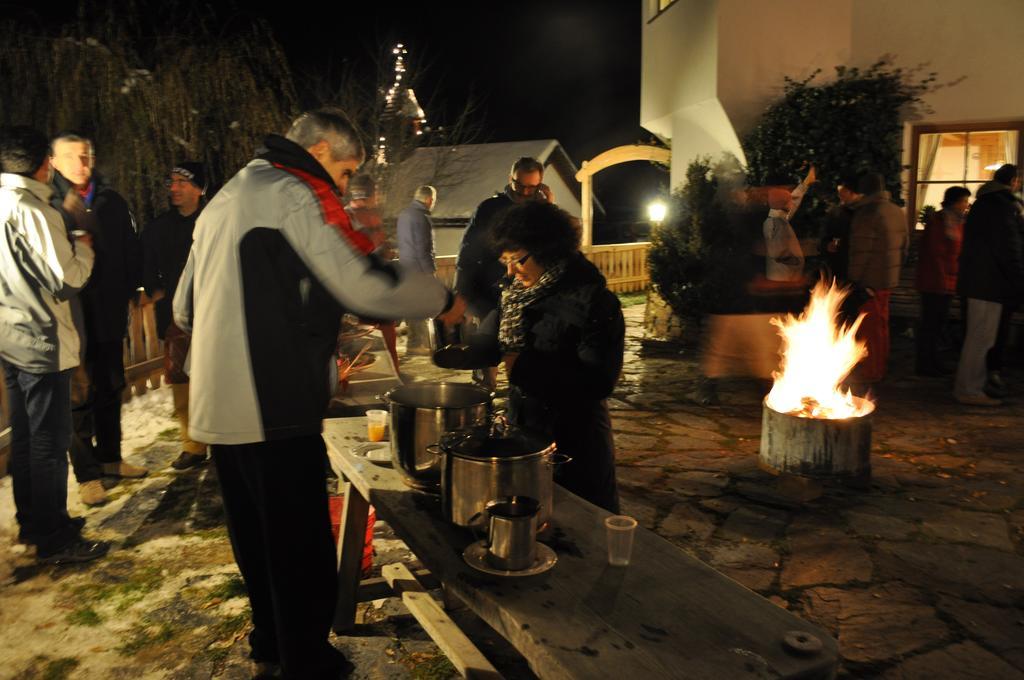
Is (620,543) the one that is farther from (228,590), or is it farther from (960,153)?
(960,153)

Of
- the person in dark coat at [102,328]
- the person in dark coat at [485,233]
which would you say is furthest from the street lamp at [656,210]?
the person in dark coat at [102,328]

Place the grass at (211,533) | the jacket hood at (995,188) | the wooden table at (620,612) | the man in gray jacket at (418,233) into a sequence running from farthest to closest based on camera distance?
the man in gray jacket at (418,233) < the jacket hood at (995,188) < the grass at (211,533) < the wooden table at (620,612)

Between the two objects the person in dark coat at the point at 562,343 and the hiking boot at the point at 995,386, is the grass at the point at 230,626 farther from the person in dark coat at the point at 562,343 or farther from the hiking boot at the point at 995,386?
the hiking boot at the point at 995,386

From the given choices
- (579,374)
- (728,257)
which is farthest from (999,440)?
(579,374)

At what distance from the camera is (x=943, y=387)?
8.64 metres

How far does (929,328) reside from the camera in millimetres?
9078

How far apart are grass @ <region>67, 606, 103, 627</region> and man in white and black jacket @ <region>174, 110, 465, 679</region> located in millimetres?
1599

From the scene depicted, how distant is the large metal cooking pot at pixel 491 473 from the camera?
7.81ft

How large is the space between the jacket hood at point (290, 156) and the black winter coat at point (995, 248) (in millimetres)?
6928

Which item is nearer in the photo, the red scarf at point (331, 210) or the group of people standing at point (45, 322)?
the red scarf at point (331, 210)

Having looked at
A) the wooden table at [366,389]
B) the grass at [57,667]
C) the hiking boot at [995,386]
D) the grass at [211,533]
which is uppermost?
the wooden table at [366,389]

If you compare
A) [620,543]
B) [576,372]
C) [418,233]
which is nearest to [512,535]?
[620,543]

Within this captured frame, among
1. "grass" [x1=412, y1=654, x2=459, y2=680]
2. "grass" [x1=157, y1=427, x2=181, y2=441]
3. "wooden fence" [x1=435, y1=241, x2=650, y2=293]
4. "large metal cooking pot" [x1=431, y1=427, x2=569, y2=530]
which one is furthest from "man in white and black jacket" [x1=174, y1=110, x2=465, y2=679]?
"wooden fence" [x1=435, y1=241, x2=650, y2=293]

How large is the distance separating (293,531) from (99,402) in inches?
143
